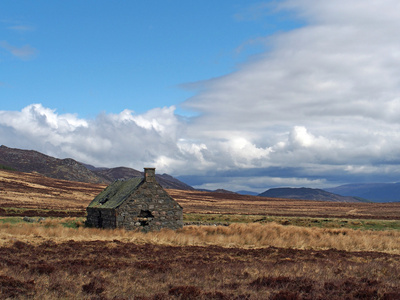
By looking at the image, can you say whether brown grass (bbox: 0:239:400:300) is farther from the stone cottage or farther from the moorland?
the stone cottage

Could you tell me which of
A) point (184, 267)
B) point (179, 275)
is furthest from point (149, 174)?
point (179, 275)

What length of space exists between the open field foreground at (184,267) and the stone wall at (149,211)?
369cm

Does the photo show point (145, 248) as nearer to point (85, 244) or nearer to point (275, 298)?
point (85, 244)

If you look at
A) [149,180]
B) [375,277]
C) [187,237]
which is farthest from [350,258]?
[149,180]

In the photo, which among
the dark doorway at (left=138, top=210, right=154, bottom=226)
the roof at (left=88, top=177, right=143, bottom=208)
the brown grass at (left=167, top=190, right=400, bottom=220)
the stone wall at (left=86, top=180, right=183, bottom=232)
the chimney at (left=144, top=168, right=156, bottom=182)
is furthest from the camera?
the brown grass at (left=167, top=190, right=400, bottom=220)

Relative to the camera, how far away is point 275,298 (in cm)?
1211

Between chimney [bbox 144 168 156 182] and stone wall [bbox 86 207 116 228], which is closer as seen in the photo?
stone wall [bbox 86 207 116 228]

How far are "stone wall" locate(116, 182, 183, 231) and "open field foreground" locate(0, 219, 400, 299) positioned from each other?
3.69m

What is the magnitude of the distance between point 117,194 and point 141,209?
447cm

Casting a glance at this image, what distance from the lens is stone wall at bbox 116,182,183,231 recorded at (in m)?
35.0

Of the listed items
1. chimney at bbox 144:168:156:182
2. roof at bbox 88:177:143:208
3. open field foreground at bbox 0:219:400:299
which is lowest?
open field foreground at bbox 0:219:400:299

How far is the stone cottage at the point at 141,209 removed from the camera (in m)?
35.0

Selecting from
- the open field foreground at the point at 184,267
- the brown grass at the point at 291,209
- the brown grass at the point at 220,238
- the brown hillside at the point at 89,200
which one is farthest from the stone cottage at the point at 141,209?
the brown grass at the point at 291,209

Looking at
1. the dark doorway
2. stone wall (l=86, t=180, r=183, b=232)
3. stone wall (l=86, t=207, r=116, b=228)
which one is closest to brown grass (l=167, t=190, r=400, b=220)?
stone wall (l=86, t=207, r=116, b=228)
